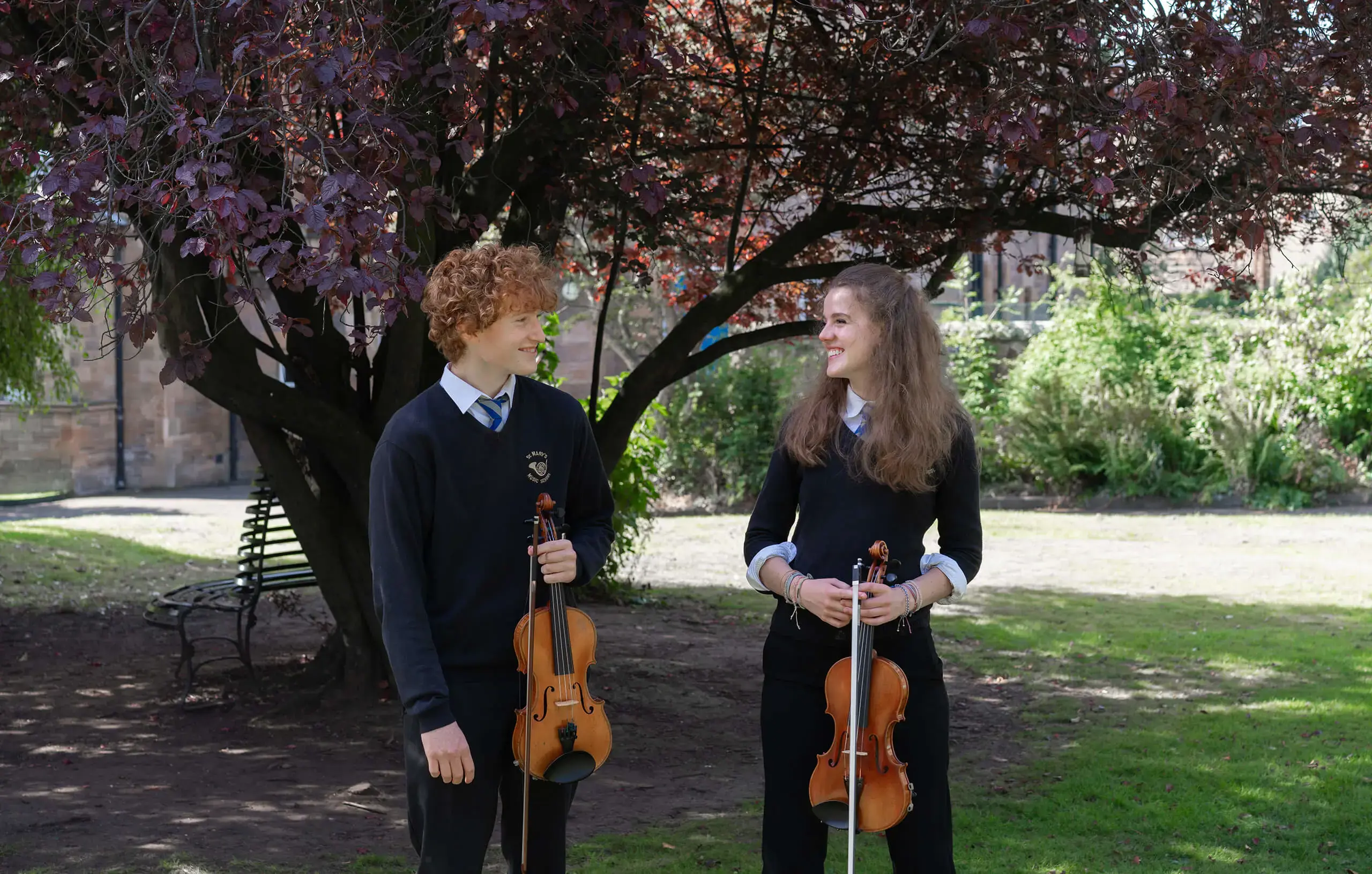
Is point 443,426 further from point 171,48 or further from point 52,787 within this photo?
point 52,787

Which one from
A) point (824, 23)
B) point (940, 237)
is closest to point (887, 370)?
point (940, 237)

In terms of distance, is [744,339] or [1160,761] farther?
[744,339]

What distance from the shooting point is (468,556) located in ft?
9.52

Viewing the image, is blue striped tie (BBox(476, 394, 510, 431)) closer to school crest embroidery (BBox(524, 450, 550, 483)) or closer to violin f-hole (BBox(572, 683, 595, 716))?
school crest embroidery (BBox(524, 450, 550, 483))

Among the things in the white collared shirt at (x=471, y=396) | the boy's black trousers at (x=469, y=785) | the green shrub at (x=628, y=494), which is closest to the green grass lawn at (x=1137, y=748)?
the green shrub at (x=628, y=494)

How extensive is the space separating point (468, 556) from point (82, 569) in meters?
10.1

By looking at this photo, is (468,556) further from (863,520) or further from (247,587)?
(247,587)

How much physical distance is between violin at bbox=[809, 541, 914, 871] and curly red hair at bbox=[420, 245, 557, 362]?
0.93m

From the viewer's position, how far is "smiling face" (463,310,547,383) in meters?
2.92

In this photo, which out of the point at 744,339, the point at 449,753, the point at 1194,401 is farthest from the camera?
the point at 1194,401

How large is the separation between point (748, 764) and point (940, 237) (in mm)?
2844

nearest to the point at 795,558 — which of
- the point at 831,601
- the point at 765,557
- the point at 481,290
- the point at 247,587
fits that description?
the point at 765,557

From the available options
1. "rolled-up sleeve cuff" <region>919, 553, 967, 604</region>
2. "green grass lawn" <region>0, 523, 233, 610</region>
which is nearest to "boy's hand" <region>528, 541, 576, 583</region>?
"rolled-up sleeve cuff" <region>919, 553, 967, 604</region>

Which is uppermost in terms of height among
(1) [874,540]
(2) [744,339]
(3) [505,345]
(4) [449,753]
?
(2) [744,339]
